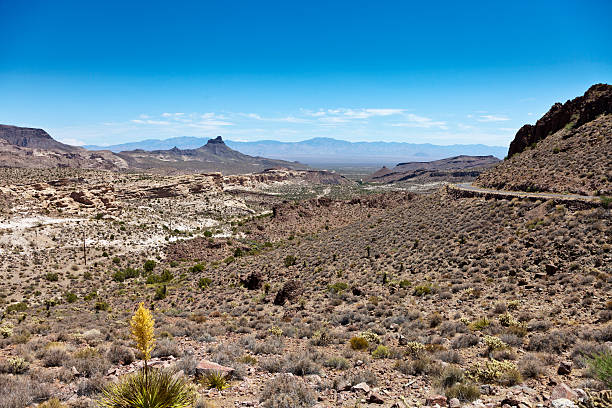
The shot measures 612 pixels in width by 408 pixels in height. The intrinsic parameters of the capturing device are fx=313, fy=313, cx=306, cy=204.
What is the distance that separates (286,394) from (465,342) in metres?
6.08

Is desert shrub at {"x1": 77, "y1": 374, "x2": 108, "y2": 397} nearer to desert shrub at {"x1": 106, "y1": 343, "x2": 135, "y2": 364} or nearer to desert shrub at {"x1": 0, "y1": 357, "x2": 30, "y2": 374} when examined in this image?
desert shrub at {"x1": 106, "y1": 343, "x2": 135, "y2": 364}

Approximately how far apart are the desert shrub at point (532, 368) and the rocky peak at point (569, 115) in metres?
38.5

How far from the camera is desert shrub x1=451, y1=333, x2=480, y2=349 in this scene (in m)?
9.46

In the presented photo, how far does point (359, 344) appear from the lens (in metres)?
10.2

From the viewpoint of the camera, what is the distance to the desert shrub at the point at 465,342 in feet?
31.0

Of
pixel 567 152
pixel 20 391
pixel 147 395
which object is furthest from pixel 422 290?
pixel 567 152

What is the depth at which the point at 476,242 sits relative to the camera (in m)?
21.0

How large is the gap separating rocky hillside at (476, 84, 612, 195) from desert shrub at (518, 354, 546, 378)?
2098 cm

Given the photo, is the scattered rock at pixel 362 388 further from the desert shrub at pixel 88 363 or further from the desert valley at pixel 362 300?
the desert shrub at pixel 88 363

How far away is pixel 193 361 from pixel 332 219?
162 feet

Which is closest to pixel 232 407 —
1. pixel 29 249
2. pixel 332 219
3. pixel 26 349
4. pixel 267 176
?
pixel 26 349

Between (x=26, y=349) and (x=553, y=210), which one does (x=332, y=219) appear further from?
(x=26, y=349)

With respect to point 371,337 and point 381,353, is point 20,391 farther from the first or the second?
point 371,337

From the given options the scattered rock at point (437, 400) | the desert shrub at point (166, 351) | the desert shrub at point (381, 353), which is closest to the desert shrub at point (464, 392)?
the scattered rock at point (437, 400)
